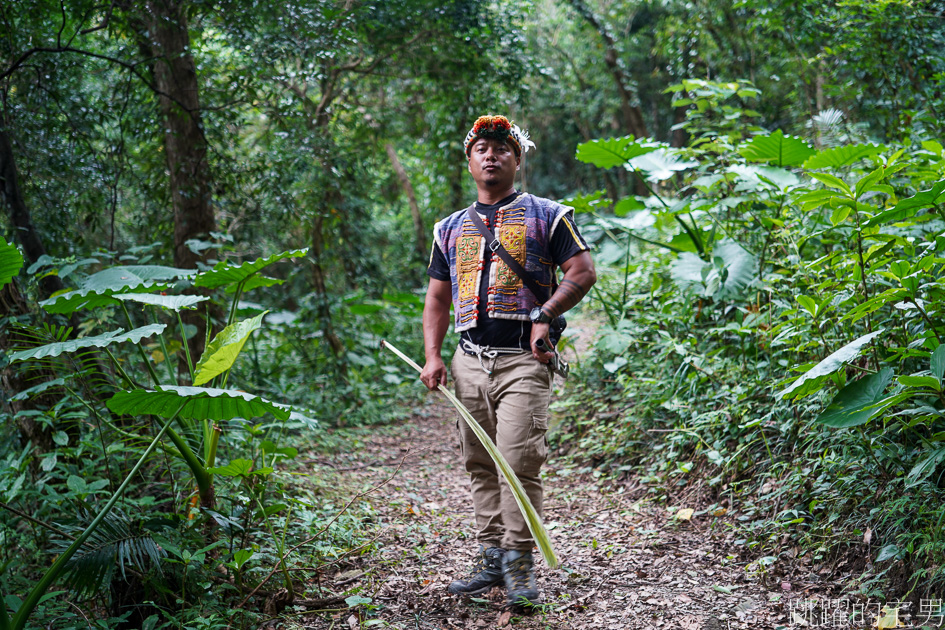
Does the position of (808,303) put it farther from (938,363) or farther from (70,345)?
(70,345)

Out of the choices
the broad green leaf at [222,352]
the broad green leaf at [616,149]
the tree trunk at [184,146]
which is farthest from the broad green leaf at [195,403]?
the broad green leaf at [616,149]

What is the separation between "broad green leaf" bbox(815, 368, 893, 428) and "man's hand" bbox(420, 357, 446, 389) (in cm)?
155

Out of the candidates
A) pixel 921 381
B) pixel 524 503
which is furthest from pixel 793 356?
pixel 524 503

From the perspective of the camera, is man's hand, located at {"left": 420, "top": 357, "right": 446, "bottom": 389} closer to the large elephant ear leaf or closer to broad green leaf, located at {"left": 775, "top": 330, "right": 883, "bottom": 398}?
the large elephant ear leaf

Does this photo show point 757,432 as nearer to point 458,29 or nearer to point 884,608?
point 884,608

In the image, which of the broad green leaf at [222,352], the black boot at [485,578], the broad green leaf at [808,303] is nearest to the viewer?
the broad green leaf at [222,352]

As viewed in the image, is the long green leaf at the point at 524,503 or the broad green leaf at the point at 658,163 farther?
the broad green leaf at the point at 658,163

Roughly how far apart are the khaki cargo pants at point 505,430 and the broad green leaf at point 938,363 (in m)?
1.39

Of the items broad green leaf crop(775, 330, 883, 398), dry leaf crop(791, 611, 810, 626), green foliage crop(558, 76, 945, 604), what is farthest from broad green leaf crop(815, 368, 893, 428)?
dry leaf crop(791, 611, 810, 626)

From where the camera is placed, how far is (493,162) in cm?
271

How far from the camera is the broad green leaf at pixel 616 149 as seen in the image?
4773mm

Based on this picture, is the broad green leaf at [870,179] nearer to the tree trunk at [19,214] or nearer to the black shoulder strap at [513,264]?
the black shoulder strap at [513,264]

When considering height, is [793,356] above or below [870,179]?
below

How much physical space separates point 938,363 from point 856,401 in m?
0.34
